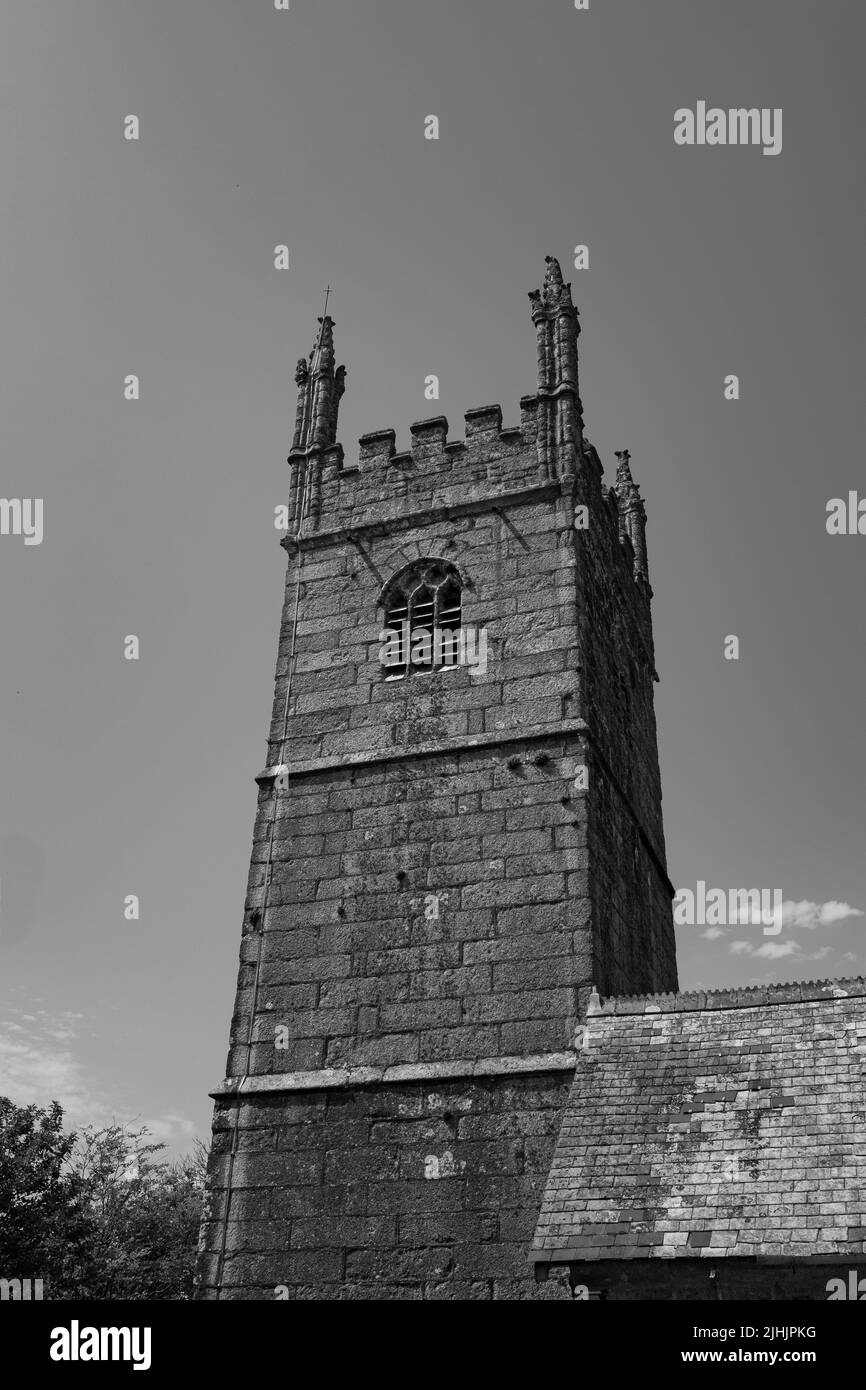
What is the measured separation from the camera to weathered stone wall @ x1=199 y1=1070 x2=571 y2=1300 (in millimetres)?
10359

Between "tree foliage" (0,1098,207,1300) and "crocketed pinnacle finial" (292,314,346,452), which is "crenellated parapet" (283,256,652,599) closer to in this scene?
"crocketed pinnacle finial" (292,314,346,452)

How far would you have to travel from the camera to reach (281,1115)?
1170 centimetres

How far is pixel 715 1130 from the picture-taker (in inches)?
377

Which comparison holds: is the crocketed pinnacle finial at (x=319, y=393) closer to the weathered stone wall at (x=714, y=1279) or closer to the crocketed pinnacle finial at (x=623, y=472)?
the crocketed pinnacle finial at (x=623, y=472)

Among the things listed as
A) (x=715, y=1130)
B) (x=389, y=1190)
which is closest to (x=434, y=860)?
(x=389, y=1190)

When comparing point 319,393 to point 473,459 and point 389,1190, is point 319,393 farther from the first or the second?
point 389,1190

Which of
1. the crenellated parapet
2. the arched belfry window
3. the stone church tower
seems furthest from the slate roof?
the crenellated parapet

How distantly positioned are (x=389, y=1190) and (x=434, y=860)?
11.3 ft

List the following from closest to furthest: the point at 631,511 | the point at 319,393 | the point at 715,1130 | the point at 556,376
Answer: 1. the point at 715,1130
2. the point at 556,376
3. the point at 319,393
4. the point at 631,511

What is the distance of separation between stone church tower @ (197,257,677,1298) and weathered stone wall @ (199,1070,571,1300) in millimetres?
24

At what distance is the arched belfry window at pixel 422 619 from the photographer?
14.1 meters

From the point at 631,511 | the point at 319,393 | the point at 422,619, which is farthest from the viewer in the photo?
the point at 631,511
